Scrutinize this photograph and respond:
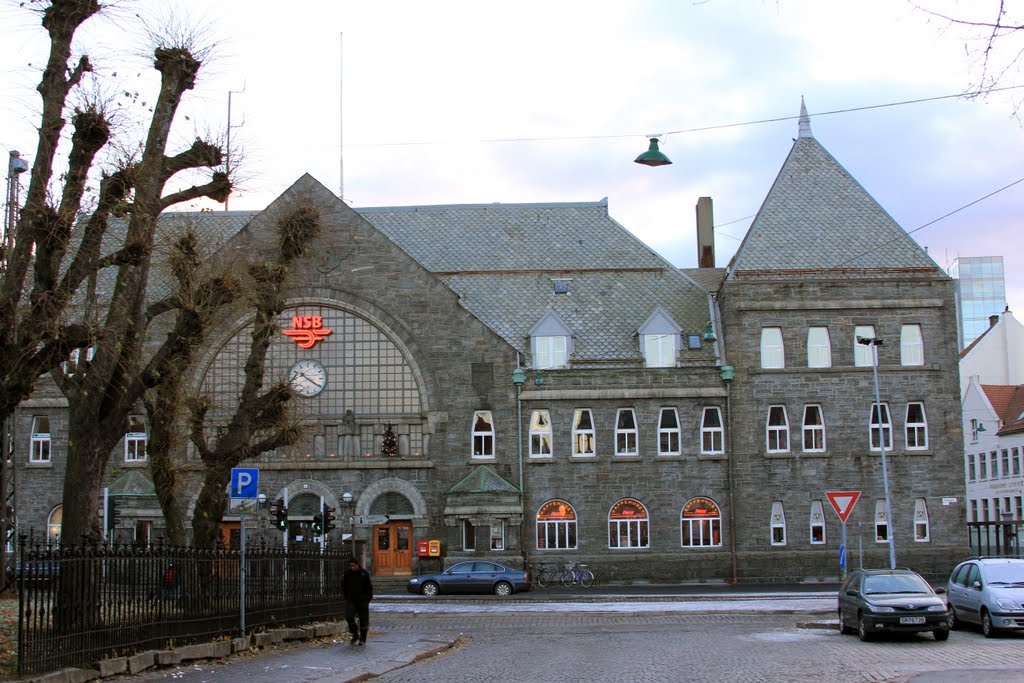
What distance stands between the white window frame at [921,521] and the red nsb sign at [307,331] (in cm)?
2452

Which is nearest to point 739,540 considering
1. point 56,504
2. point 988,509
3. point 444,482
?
point 444,482

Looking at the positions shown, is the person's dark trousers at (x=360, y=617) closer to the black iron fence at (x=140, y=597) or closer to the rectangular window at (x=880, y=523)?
the black iron fence at (x=140, y=597)

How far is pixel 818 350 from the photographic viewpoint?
165ft

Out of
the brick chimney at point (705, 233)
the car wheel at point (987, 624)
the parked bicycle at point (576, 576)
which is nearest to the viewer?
the car wheel at point (987, 624)

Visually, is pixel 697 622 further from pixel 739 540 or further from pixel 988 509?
pixel 988 509

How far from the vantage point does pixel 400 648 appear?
23656mm

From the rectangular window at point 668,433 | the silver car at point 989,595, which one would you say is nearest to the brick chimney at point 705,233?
the rectangular window at point 668,433

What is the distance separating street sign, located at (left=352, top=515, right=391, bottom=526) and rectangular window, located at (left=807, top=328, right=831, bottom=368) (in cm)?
1815

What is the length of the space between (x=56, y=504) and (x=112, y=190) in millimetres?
34373

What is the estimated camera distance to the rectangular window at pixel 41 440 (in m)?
51.5

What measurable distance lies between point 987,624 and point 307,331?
31.8 meters

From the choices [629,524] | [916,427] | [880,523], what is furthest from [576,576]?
[916,427]

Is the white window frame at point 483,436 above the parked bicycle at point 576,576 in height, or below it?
above

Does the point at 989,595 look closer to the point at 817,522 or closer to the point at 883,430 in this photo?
the point at 817,522
